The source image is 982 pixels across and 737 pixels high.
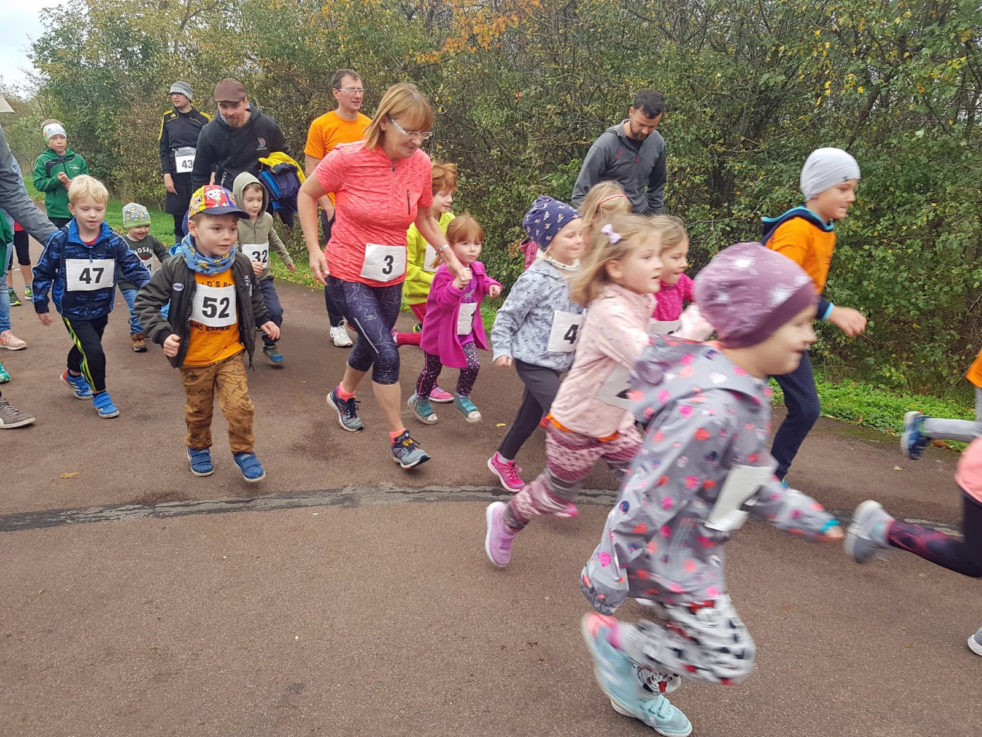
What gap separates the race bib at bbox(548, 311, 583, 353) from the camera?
13.1 feet

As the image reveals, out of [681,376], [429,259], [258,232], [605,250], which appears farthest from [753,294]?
[258,232]

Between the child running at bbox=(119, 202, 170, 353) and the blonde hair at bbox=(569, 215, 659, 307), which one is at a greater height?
the blonde hair at bbox=(569, 215, 659, 307)

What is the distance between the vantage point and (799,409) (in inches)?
156

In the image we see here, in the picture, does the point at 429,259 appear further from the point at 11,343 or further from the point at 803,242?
the point at 11,343

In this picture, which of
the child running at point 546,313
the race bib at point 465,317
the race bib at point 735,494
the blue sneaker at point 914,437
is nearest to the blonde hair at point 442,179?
the race bib at point 465,317

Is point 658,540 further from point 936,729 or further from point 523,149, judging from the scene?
point 523,149

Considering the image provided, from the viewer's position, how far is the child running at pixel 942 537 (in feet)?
8.89

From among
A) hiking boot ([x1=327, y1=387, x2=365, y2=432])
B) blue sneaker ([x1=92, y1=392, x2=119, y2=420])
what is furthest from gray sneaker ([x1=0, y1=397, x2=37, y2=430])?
hiking boot ([x1=327, y1=387, x2=365, y2=432])

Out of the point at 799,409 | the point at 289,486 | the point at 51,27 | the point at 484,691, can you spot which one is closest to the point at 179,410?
the point at 289,486

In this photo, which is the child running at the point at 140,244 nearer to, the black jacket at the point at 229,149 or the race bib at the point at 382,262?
the black jacket at the point at 229,149

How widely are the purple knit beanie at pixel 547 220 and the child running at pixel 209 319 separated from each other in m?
1.65

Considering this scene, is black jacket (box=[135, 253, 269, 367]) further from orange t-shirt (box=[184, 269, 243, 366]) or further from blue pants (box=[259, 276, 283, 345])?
blue pants (box=[259, 276, 283, 345])

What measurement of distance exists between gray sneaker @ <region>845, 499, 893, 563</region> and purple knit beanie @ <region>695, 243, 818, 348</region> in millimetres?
1126

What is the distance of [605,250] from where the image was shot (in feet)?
10.5
